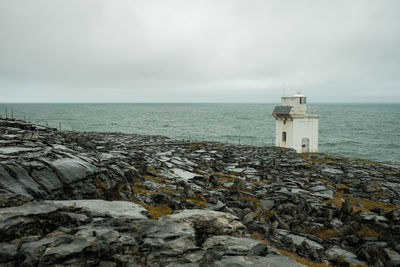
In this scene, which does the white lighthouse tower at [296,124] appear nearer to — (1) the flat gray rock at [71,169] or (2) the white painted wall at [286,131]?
(2) the white painted wall at [286,131]

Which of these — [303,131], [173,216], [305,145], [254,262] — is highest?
[173,216]

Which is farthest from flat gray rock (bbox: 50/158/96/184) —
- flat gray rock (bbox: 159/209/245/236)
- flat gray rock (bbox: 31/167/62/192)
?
flat gray rock (bbox: 159/209/245/236)

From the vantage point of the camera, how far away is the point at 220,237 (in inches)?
354

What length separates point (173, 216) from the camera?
33.0ft

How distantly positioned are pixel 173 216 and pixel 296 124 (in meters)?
37.8

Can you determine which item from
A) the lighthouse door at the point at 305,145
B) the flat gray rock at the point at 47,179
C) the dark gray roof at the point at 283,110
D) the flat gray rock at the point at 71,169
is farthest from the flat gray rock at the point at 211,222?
the lighthouse door at the point at 305,145

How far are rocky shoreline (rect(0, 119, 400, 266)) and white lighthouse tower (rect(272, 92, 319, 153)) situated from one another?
62.3 feet

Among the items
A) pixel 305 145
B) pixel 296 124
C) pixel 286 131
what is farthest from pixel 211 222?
pixel 305 145

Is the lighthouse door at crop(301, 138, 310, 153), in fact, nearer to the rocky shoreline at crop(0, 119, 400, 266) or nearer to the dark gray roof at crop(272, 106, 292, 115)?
the dark gray roof at crop(272, 106, 292, 115)

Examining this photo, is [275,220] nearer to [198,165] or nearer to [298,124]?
[198,165]

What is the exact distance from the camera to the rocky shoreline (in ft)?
24.2

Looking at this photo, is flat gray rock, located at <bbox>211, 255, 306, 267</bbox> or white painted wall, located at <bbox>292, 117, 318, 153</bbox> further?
white painted wall, located at <bbox>292, 117, 318, 153</bbox>

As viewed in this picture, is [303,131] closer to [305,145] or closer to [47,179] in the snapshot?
[305,145]

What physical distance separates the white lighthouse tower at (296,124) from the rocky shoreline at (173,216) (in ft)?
62.3
